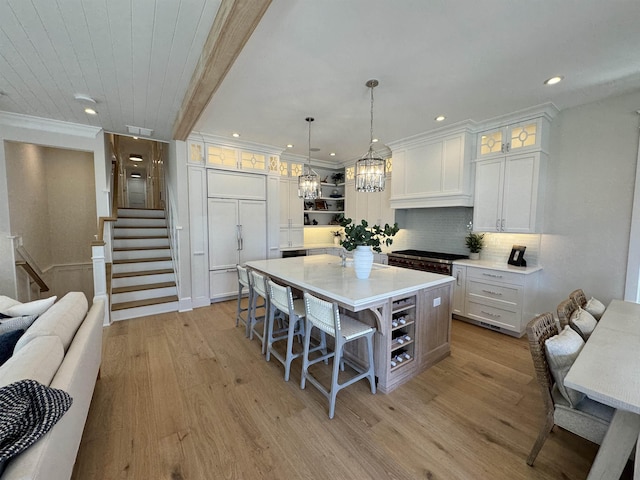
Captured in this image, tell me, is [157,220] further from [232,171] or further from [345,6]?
[345,6]

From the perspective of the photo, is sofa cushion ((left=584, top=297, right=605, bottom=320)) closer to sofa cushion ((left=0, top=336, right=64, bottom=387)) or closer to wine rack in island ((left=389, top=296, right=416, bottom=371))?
wine rack in island ((left=389, top=296, right=416, bottom=371))

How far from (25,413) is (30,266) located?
414 centimetres

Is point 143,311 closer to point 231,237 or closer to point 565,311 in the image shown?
point 231,237

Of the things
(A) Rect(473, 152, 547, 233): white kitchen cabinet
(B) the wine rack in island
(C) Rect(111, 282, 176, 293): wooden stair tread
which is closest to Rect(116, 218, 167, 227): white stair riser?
(C) Rect(111, 282, 176, 293): wooden stair tread

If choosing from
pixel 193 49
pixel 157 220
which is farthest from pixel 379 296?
pixel 157 220

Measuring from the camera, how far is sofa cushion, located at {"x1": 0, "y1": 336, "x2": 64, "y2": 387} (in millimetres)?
1133

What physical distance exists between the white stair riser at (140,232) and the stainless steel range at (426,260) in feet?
14.9

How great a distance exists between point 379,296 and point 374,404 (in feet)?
2.91

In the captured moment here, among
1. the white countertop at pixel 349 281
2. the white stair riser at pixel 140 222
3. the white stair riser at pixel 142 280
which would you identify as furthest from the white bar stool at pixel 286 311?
the white stair riser at pixel 140 222

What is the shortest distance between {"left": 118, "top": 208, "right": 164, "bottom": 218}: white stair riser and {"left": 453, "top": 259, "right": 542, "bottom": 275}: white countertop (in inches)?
246

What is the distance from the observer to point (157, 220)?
18.9 ft

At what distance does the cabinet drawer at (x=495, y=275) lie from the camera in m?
3.19

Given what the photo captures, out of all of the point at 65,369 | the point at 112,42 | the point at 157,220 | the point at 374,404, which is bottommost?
the point at 374,404

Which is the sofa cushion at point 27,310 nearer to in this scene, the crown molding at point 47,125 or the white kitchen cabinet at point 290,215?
the crown molding at point 47,125
